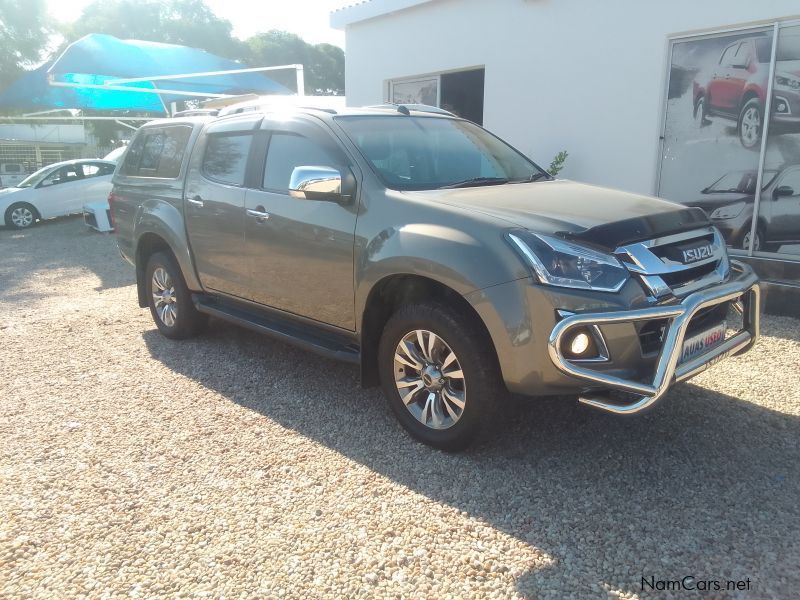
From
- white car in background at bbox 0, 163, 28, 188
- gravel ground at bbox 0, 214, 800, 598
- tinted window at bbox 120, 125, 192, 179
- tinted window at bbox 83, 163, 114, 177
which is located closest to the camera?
gravel ground at bbox 0, 214, 800, 598

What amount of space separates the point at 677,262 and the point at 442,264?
1153 mm

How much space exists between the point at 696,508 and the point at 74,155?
2282cm

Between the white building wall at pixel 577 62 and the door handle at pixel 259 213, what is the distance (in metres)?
4.73

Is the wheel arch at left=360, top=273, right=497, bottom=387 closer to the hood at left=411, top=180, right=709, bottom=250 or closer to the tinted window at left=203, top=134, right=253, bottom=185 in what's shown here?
the hood at left=411, top=180, right=709, bottom=250

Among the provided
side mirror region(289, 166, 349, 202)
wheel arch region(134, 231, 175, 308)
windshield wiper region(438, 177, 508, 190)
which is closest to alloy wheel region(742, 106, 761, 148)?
windshield wiper region(438, 177, 508, 190)

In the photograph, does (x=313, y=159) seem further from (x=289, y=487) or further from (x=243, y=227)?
(x=289, y=487)

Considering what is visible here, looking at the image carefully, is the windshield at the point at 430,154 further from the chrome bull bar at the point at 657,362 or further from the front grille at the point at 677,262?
the chrome bull bar at the point at 657,362

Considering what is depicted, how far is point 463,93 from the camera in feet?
32.2

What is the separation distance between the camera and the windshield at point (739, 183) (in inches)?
259

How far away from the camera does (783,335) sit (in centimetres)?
544

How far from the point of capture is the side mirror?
3.79 m

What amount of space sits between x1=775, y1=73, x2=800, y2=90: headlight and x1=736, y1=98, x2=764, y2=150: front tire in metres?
0.26

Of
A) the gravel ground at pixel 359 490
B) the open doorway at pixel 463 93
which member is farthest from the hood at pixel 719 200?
the open doorway at pixel 463 93

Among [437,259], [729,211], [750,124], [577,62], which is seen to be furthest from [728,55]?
[437,259]
